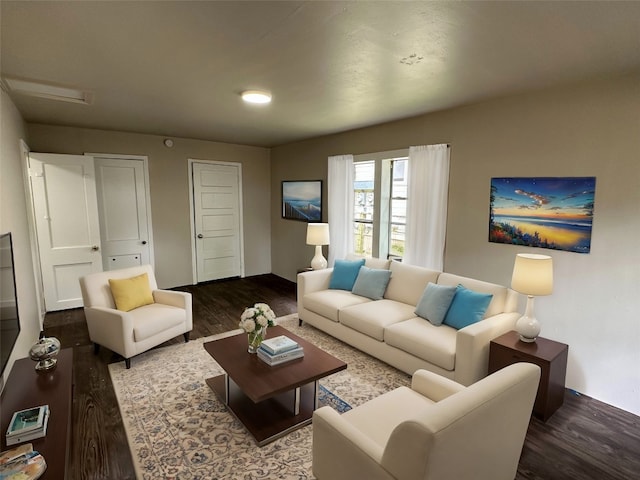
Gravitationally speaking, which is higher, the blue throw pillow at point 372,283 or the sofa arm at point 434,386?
the blue throw pillow at point 372,283

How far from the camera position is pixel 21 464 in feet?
4.41

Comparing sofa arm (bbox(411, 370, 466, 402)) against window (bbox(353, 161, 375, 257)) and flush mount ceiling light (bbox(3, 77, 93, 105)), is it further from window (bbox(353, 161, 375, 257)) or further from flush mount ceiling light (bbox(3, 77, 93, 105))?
flush mount ceiling light (bbox(3, 77, 93, 105))

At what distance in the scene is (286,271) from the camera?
20.9 feet

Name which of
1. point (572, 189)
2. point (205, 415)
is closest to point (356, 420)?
point (205, 415)

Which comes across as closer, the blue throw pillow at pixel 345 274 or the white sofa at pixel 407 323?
the white sofa at pixel 407 323

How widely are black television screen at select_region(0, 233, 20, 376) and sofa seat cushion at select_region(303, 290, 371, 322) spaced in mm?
2551

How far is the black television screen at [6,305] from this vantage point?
178 centimetres

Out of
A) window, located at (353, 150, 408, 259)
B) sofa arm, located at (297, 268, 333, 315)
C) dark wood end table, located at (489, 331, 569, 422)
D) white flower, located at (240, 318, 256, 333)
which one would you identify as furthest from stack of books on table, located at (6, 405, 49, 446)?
window, located at (353, 150, 408, 259)

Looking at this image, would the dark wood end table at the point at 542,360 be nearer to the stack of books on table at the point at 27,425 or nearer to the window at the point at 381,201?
the window at the point at 381,201

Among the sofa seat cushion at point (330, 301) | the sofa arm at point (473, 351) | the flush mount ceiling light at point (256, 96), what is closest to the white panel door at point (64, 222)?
the flush mount ceiling light at point (256, 96)

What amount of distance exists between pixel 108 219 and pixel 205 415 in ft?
12.2

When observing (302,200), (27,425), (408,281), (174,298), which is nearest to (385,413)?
(27,425)

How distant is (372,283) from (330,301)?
1.68 ft

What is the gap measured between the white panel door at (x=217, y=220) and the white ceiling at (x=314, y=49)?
2.42 m
